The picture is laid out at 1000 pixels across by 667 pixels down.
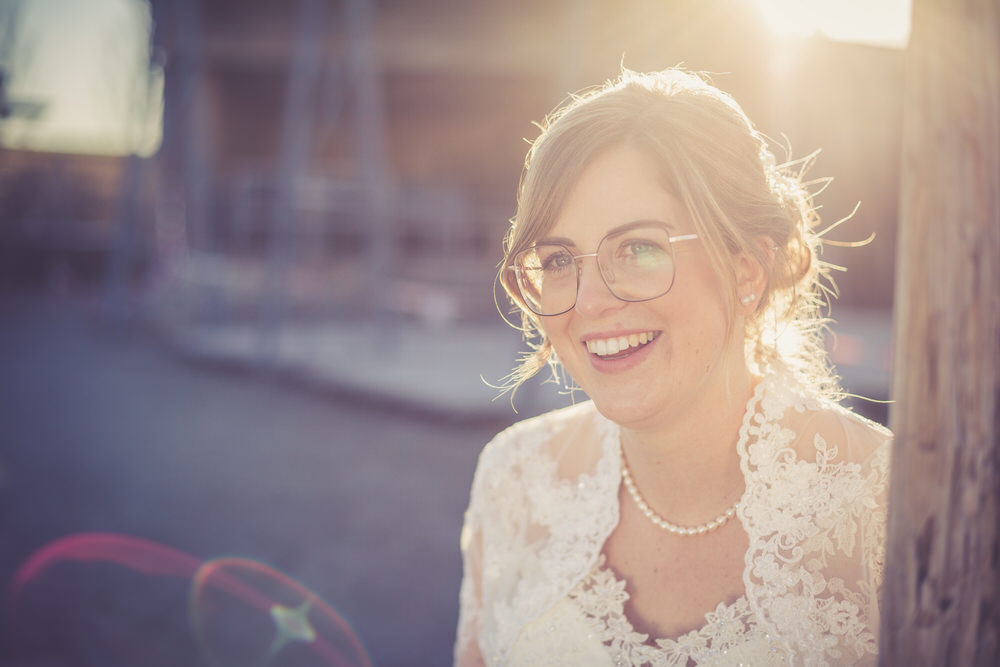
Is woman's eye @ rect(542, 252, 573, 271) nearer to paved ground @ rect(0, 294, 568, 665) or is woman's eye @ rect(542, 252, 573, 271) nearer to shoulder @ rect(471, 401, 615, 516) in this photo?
shoulder @ rect(471, 401, 615, 516)

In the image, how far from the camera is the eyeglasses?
1598 mm

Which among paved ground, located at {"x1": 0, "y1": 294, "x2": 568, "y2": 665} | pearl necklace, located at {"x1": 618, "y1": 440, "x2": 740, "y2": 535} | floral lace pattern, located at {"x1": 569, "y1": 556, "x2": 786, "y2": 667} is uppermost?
pearl necklace, located at {"x1": 618, "y1": 440, "x2": 740, "y2": 535}

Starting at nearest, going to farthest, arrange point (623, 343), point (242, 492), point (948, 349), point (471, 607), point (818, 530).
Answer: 1. point (948, 349)
2. point (818, 530)
3. point (623, 343)
4. point (471, 607)
5. point (242, 492)

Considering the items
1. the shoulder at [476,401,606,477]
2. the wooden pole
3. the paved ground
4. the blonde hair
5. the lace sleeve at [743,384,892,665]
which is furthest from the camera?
the paved ground

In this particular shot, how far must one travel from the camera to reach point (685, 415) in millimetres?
1726

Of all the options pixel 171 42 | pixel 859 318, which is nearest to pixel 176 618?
pixel 859 318

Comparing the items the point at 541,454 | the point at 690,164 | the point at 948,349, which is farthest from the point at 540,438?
the point at 948,349

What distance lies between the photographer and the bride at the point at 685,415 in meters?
1.53

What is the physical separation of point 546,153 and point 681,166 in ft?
0.97

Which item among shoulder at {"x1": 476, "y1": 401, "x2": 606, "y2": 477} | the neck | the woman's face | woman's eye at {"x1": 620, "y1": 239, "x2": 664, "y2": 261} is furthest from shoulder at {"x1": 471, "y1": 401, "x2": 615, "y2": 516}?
woman's eye at {"x1": 620, "y1": 239, "x2": 664, "y2": 261}

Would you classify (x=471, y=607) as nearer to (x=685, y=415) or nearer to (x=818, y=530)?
(x=685, y=415)

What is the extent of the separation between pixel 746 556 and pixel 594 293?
629mm

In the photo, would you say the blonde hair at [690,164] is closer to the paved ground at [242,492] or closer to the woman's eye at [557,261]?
the woman's eye at [557,261]

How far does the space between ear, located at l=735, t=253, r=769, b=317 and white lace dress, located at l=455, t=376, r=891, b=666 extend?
0.21 metres
